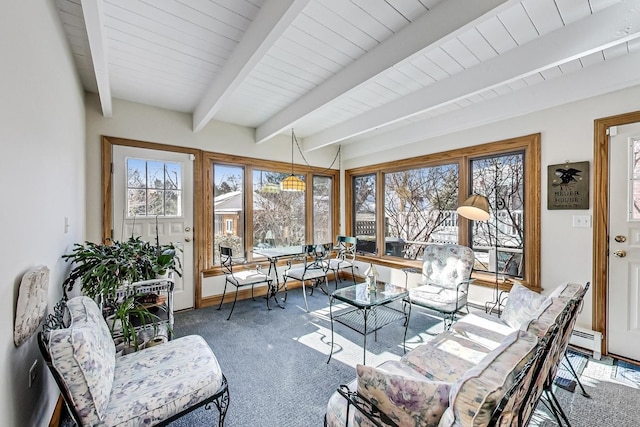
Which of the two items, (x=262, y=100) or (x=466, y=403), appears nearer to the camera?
(x=466, y=403)

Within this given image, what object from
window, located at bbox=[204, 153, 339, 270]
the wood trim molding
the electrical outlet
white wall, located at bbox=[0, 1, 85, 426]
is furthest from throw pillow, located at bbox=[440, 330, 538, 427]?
window, located at bbox=[204, 153, 339, 270]

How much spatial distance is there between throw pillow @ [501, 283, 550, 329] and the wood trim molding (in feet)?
2.95

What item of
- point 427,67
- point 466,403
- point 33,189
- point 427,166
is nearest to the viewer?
point 466,403

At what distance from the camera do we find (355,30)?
1950 millimetres

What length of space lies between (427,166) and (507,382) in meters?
3.57

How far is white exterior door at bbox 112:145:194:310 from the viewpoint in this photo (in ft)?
10.6

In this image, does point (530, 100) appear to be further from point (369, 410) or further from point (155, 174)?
point (155, 174)

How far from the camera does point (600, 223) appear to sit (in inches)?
98.7

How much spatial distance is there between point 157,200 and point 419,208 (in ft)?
12.3

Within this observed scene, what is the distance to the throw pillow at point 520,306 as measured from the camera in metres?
2.09

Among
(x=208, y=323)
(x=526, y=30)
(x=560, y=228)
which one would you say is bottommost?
(x=208, y=323)

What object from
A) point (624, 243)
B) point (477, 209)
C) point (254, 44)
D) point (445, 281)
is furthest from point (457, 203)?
point (254, 44)

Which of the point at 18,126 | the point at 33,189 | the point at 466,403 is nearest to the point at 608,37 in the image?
the point at 466,403

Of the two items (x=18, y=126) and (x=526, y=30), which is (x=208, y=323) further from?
(x=526, y=30)
